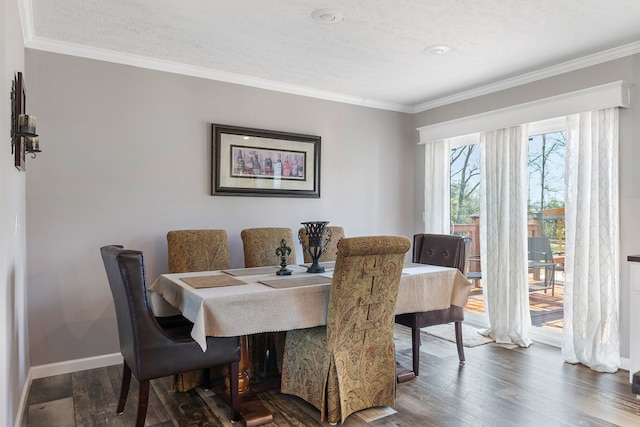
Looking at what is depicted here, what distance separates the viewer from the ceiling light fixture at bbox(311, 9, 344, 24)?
2.69 metres

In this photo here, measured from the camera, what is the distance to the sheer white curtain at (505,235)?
3930 mm

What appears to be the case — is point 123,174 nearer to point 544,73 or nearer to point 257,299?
point 257,299

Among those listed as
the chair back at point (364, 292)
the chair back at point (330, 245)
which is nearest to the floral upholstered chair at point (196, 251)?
the chair back at point (330, 245)

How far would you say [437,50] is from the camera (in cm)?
334

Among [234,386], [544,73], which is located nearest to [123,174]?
[234,386]

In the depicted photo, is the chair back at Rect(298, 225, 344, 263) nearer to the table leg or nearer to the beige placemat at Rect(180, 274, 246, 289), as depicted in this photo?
the beige placemat at Rect(180, 274, 246, 289)

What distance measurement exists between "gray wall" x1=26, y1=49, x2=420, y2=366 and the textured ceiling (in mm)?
229

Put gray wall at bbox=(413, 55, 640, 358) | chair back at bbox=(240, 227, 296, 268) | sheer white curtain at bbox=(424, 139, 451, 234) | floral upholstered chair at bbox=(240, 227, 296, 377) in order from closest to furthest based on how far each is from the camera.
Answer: floral upholstered chair at bbox=(240, 227, 296, 377), gray wall at bbox=(413, 55, 640, 358), chair back at bbox=(240, 227, 296, 268), sheer white curtain at bbox=(424, 139, 451, 234)

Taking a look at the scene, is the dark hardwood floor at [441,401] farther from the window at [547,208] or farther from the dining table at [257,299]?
the window at [547,208]

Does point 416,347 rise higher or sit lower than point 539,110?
lower

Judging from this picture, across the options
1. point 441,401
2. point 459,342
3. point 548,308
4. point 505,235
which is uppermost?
point 505,235

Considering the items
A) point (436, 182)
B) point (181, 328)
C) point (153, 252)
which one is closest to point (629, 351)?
point (436, 182)

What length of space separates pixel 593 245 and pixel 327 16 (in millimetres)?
2660

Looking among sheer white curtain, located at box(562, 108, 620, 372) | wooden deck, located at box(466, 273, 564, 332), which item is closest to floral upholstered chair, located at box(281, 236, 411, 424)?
sheer white curtain, located at box(562, 108, 620, 372)
